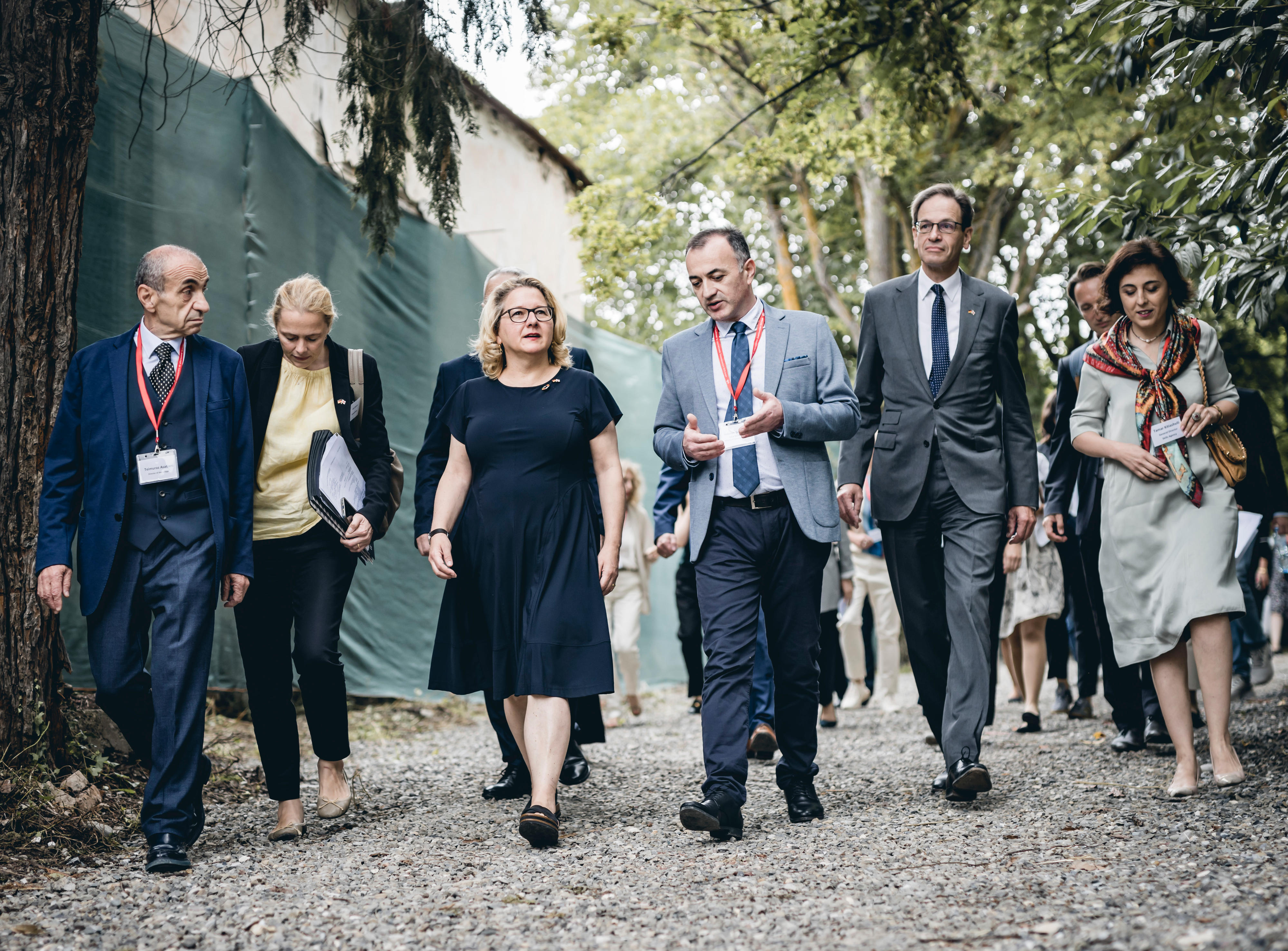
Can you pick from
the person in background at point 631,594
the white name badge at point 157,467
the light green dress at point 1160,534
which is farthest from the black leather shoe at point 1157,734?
the white name badge at point 157,467

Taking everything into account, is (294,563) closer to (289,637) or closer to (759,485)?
(289,637)

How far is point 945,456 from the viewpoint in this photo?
4414 millimetres

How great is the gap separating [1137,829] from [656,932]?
1.79 meters

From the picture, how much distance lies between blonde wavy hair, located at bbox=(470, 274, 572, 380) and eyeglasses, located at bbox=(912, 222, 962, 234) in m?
1.44

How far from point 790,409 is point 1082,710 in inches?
175

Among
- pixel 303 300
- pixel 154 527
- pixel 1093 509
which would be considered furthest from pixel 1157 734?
pixel 154 527

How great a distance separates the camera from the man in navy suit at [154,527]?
3777mm

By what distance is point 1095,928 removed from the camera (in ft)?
8.80

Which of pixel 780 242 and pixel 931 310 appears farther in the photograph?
pixel 780 242

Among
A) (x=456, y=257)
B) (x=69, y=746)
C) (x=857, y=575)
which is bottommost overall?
(x=69, y=746)

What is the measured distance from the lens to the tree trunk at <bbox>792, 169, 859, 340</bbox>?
1653 cm

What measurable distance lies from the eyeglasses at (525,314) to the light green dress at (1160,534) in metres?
2.23

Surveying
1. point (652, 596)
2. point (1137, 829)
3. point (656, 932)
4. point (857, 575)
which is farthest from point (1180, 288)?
point (652, 596)

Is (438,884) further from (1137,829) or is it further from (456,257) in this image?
(456,257)
